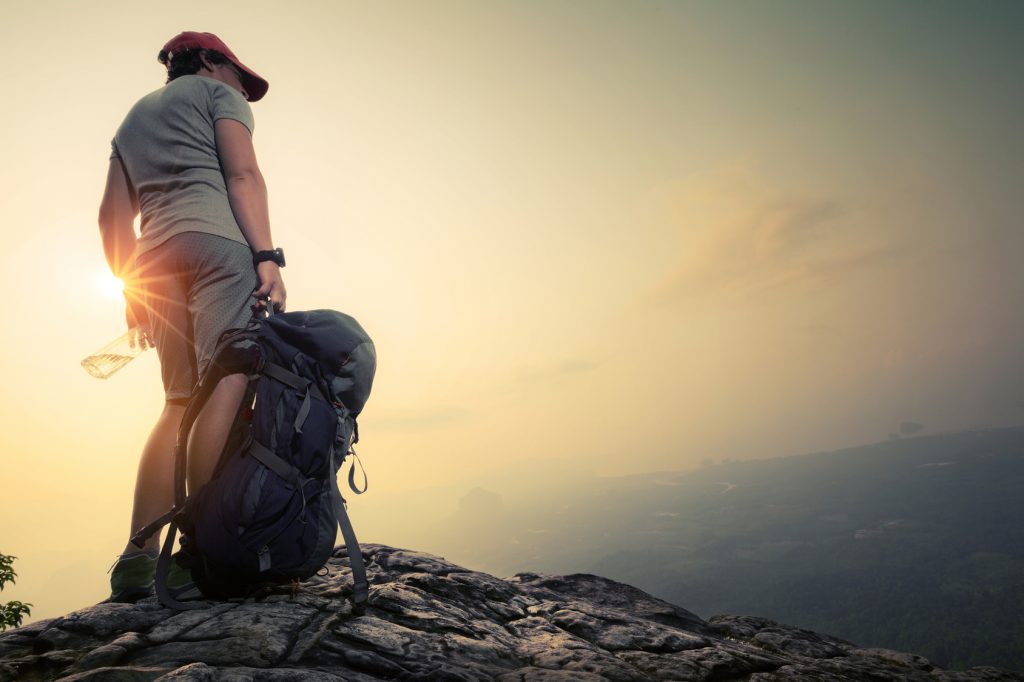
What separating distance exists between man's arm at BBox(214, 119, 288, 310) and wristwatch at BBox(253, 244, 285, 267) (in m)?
0.03

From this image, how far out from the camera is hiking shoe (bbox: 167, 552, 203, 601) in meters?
3.50

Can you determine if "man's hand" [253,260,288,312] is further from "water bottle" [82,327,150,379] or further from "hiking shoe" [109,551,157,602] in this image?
"hiking shoe" [109,551,157,602]

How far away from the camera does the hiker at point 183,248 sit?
3.64 meters

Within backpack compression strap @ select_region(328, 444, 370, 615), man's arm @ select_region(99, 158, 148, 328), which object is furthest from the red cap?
backpack compression strap @ select_region(328, 444, 370, 615)

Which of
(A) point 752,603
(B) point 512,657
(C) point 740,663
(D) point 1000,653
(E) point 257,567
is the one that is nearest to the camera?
(E) point 257,567

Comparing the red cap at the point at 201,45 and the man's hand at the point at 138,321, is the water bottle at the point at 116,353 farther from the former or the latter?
the red cap at the point at 201,45

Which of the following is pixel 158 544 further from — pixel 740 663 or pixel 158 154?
pixel 740 663

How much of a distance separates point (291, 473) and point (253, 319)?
128 cm

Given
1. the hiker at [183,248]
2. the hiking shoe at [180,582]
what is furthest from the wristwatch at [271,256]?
the hiking shoe at [180,582]

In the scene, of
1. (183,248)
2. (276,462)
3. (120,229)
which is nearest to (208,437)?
(276,462)

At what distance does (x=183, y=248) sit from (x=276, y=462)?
1.87m

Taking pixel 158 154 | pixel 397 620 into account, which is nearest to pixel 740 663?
pixel 397 620

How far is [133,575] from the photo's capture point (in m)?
3.68

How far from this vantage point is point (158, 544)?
3.66m
